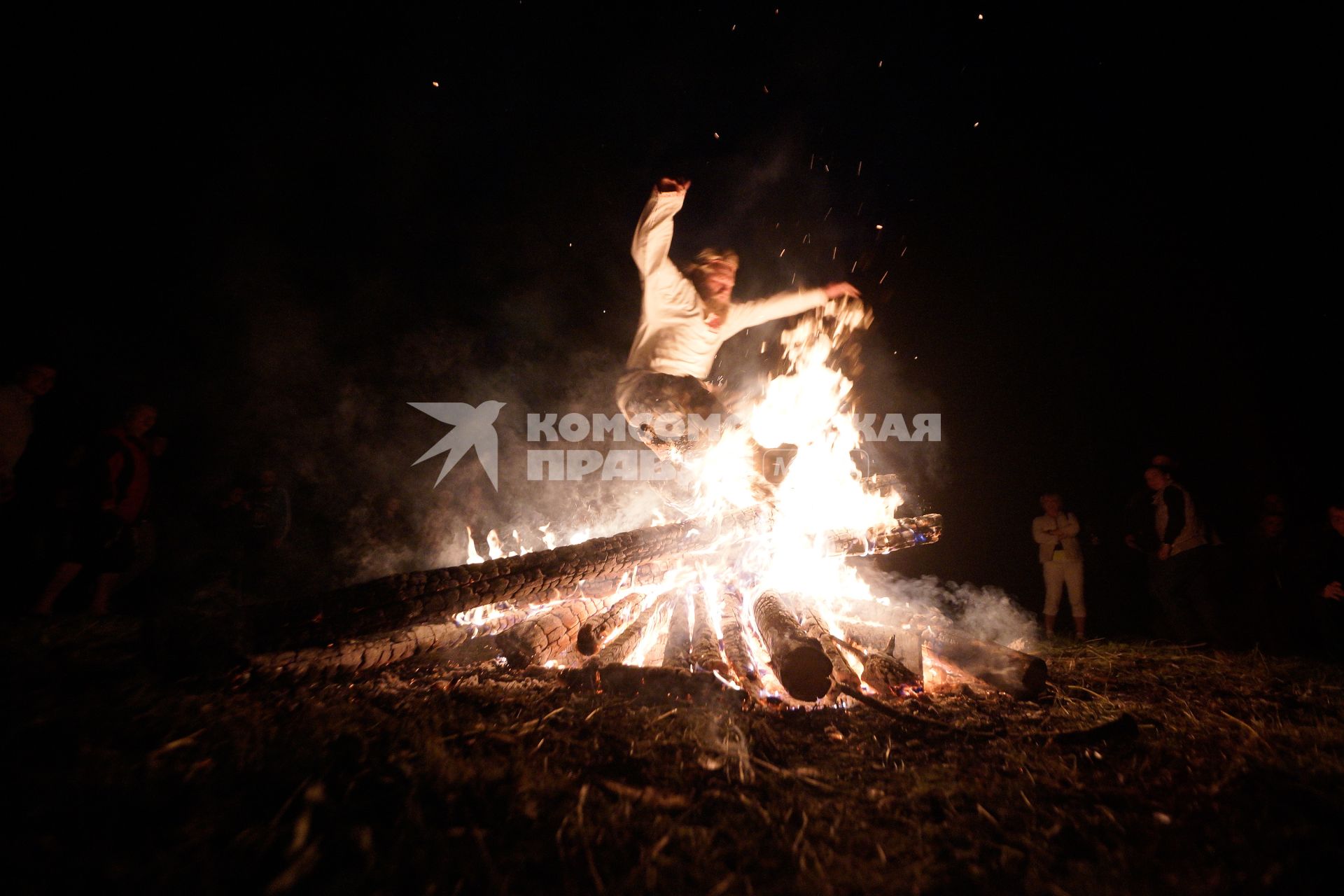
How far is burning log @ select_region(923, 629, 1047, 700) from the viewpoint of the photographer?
2951 millimetres

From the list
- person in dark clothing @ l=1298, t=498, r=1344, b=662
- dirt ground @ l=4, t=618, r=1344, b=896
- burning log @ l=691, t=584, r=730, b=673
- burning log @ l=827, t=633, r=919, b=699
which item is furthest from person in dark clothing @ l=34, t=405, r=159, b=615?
person in dark clothing @ l=1298, t=498, r=1344, b=662

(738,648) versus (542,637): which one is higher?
(542,637)

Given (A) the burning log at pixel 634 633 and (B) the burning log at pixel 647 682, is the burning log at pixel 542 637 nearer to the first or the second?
(A) the burning log at pixel 634 633

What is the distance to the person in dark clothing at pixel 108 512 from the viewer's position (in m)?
4.27

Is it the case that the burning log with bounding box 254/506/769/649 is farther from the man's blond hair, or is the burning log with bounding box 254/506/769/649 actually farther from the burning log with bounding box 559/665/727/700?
the man's blond hair

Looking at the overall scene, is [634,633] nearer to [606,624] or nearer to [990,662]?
[606,624]

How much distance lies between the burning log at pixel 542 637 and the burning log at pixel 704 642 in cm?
93

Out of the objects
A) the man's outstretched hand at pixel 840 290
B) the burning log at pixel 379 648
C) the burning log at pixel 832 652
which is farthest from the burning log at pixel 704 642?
the man's outstretched hand at pixel 840 290

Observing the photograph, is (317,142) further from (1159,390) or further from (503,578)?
(1159,390)

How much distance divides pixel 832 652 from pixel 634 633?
1405 mm

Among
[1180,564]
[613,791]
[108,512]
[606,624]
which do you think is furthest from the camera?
[1180,564]

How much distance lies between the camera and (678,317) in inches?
183

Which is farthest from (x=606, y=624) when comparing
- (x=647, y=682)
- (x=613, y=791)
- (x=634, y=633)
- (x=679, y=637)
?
(x=613, y=791)

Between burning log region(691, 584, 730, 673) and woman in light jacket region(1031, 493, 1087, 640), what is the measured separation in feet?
16.4
